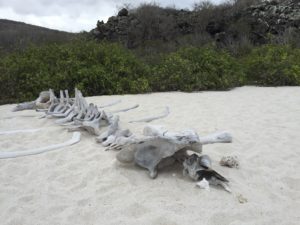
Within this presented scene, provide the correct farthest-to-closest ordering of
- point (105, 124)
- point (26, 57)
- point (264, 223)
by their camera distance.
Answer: point (26, 57) → point (105, 124) → point (264, 223)

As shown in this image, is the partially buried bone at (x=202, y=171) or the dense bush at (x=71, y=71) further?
the dense bush at (x=71, y=71)

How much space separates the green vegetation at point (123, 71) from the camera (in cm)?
837

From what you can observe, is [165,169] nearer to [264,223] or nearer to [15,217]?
[264,223]

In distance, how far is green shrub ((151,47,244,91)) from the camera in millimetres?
9039

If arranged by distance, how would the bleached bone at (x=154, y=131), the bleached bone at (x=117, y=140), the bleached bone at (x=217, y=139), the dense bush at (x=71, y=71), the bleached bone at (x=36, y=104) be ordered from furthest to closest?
the dense bush at (x=71, y=71)
the bleached bone at (x=36, y=104)
the bleached bone at (x=117, y=140)
the bleached bone at (x=217, y=139)
the bleached bone at (x=154, y=131)

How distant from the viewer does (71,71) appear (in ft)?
28.1

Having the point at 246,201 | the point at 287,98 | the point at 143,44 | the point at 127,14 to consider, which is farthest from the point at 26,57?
the point at 127,14

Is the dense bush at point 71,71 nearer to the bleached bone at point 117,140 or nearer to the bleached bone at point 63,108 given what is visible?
the bleached bone at point 63,108

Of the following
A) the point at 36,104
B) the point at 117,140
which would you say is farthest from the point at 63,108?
the point at 117,140

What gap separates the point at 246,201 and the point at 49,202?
164cm

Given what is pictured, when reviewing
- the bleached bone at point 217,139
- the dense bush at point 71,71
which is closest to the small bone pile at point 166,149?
the bleached bone at point 217,139

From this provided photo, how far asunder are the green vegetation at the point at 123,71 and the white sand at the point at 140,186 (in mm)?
3550

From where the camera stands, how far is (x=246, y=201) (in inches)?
110

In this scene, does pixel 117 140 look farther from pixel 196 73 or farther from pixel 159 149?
pixel 196 73
